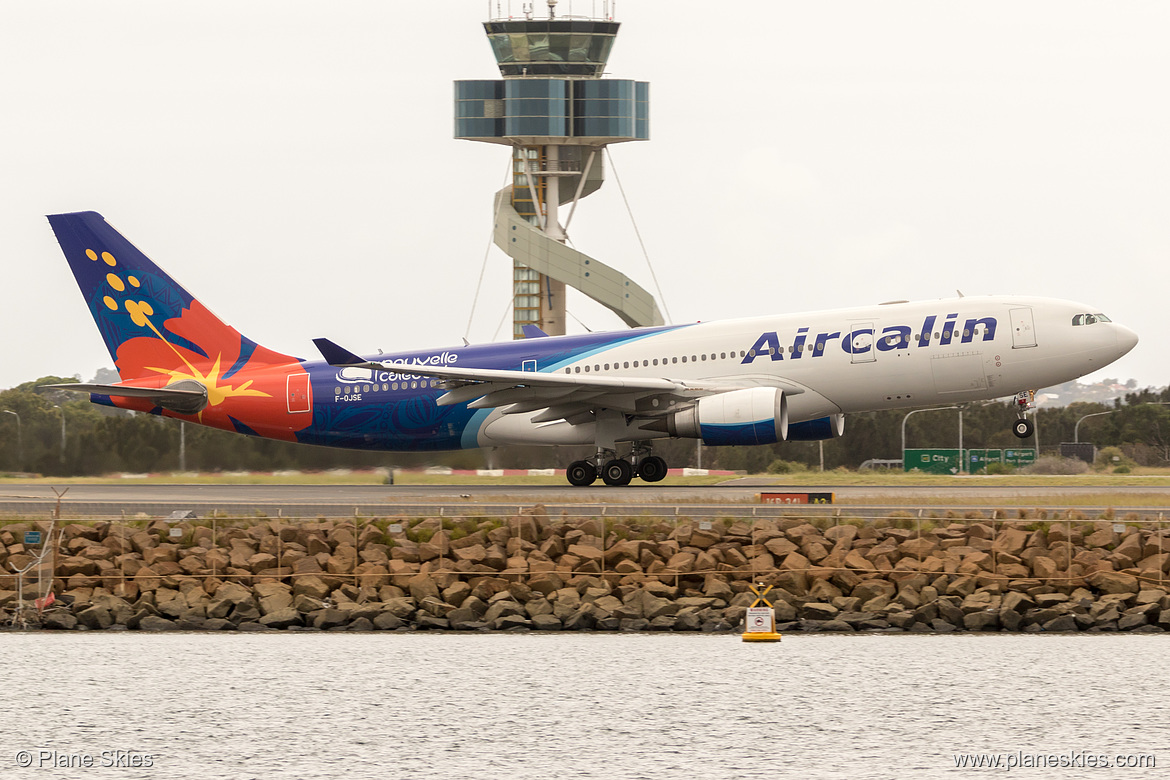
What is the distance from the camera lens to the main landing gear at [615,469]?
113 ft

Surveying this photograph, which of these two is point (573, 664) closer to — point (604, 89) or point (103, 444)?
point (103, 444)

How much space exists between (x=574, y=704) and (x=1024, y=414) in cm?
1778

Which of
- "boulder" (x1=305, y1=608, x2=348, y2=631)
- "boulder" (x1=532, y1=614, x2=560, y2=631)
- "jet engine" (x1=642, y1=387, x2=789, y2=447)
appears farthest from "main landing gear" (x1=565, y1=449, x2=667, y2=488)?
"boulder" (x1=305, y1=608, x2=348, y2=631)

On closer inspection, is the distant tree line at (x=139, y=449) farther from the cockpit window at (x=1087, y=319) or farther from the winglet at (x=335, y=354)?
the cockpit window at (x=1087, y=319)

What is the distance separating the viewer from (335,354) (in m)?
31.7

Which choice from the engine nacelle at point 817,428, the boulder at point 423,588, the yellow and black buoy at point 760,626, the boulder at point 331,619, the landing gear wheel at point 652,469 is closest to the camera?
the yellow and black buoy at point 760,626

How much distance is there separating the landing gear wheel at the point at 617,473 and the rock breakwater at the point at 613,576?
898 cm

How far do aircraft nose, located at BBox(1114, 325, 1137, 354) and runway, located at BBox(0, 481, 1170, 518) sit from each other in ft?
10.4

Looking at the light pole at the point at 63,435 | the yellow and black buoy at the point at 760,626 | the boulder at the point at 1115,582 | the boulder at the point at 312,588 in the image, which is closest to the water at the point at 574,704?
the yellow and black buoy at the point at 760,626

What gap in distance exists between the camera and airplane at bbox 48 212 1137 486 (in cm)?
3216

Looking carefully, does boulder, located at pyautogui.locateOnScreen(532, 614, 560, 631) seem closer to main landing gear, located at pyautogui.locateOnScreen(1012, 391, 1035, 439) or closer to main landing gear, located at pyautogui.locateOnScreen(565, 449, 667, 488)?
main landing gear, located at pyautogui.locateOnScreen(565, 449, 667, 488)

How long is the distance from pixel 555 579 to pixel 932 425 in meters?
48.0

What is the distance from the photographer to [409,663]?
67.8 ft

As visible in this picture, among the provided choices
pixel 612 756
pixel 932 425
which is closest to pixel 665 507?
pixel 612 756
